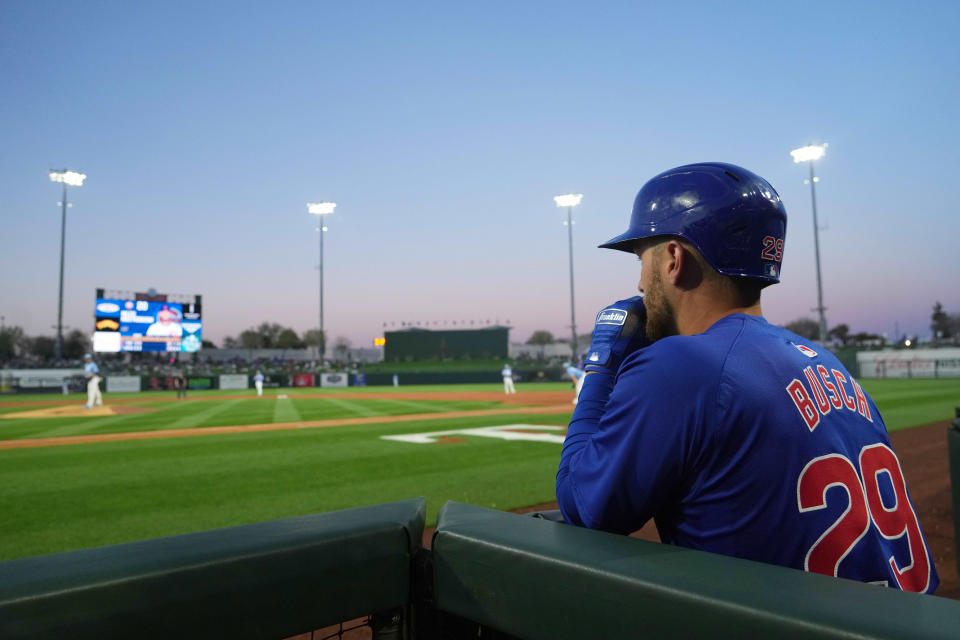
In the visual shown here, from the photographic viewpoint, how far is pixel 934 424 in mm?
13055

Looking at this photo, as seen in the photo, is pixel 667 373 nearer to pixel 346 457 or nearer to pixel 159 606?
pixel 159 606

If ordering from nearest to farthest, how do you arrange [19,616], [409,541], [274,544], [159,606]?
[19,616] < [159,606] < [274,544] < [409,541]

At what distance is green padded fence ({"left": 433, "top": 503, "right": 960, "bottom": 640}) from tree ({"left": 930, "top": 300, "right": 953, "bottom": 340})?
12958 cm

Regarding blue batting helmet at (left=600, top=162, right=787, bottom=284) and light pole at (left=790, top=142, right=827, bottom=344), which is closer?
blue batting helmet at (left=600, top=162, right=787, bottom=284)

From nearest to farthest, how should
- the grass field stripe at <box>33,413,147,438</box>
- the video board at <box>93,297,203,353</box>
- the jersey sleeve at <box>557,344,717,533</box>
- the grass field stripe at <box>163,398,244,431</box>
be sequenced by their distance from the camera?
the jersey sleeve at <box>557,344,717,533</box>, the grass field stripe at <box>33,413,147,438</box>, the grass field stripe at <box>163,398,244,431</box>, the video board at <box>93,297,203,353</box>

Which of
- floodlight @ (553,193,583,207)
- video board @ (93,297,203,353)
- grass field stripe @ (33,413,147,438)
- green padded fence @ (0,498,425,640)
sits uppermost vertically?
floodlight @ (553,193,583,207)

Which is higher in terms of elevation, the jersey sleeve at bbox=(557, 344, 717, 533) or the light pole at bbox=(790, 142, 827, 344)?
the light pole at bbox=(790, 142, 827, 344)

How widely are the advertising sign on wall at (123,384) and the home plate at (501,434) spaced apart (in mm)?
34214

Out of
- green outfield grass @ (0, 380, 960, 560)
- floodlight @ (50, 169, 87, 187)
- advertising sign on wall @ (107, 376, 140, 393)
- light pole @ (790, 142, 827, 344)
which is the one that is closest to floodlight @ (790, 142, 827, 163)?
light pole @ (790, 142, 827, 344)

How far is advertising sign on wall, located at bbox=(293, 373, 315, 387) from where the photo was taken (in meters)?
43.5

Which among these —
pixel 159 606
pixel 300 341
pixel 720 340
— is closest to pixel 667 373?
pixel 720 340

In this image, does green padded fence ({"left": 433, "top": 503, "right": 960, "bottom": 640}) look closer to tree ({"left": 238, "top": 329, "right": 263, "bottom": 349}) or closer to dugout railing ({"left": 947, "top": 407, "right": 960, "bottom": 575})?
dugout railing ({"left": 947, "top": 407, "right": 960, "bottom": 575})

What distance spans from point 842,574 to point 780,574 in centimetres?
57

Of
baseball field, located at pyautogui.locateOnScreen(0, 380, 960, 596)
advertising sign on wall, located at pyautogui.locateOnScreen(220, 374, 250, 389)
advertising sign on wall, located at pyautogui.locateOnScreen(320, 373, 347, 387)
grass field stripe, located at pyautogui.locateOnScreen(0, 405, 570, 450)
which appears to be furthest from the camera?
advertising sign on wall, located at pyautogui.locateOnScreen(320, 373, 347, 387)
